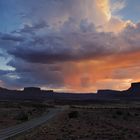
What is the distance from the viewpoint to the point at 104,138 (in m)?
31.3

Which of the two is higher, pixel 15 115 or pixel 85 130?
pixel 15 115

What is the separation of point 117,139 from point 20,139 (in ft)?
25.5

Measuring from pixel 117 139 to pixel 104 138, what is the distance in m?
1.50

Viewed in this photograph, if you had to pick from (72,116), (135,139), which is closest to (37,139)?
(135,139)

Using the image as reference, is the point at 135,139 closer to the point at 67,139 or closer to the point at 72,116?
the point at 67,139

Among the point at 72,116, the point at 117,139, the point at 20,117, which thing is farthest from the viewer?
the point at 72,116

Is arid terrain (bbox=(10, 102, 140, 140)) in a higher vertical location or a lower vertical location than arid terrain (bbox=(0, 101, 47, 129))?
lower

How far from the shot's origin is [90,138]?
31.5m

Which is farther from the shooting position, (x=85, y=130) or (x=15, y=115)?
(x=15, y=115)

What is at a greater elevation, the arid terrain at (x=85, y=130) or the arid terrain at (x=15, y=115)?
the arid terrain at (x=15, y=115)

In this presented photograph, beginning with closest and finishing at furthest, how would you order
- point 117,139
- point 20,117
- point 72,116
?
point 117,139 → point 20,117 → point 72,116

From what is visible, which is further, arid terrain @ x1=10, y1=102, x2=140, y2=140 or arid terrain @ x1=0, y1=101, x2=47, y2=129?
arid terrain @ x1=0, y1=101, x2=47, y2=129

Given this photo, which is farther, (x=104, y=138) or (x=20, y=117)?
(x=20, y=117)

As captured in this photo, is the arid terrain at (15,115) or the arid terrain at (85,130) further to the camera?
the arid terrain at (15,115)
